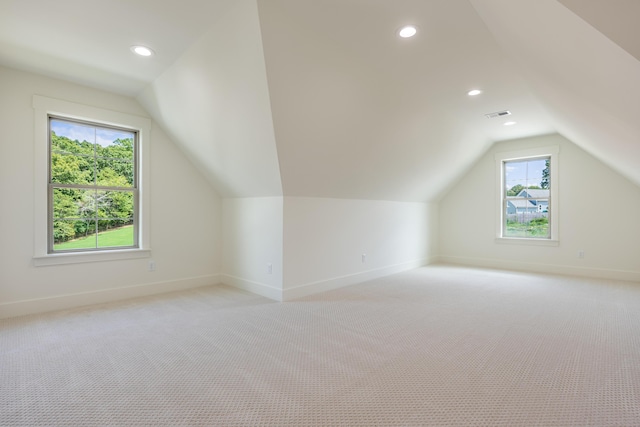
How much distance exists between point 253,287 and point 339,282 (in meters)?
1.22

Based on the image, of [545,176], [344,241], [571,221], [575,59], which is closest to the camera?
[575,59]

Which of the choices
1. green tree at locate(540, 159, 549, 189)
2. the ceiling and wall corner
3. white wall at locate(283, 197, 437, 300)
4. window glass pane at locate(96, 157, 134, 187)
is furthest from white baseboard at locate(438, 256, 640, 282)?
window glass pane at locate(96, 157, 134, 187)

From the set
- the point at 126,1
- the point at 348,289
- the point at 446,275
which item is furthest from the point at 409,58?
the point at 446,275

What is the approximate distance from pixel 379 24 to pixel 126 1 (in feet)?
5.94

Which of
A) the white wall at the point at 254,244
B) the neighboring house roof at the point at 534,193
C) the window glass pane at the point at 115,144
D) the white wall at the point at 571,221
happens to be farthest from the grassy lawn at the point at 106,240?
the neighboring house roof at the point at 534,193

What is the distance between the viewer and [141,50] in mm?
2840

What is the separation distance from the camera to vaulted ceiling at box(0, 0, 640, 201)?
182 centimetres

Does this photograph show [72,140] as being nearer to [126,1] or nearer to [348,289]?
[126,1]

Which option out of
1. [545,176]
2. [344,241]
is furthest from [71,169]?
[545,176]

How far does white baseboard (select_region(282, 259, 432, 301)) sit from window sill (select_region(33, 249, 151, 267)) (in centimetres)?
197

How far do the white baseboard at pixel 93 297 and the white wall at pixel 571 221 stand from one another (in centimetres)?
522

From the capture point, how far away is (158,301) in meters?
3.77

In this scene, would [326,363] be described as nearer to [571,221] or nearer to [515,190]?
[571,221]

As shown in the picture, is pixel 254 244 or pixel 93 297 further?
pixel 254 244
